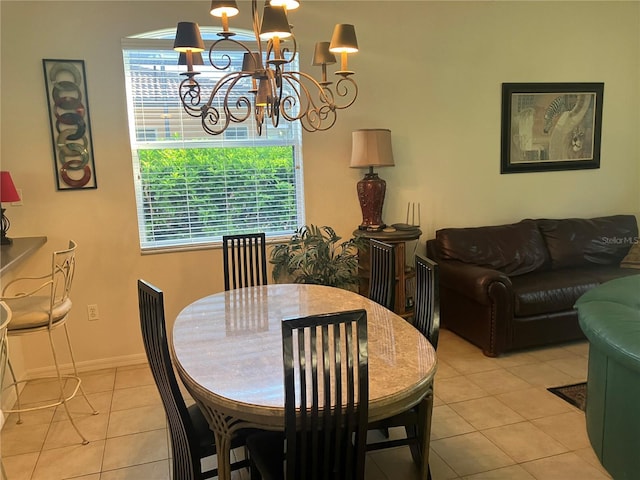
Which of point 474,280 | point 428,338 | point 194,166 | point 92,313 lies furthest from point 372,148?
point 92,313

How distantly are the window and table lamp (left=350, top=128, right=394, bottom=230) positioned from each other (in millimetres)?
488

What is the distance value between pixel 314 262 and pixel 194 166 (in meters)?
1.17

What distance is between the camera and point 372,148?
365cm

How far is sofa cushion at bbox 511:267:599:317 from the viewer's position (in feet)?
11.8

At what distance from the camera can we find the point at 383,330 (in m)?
2.13

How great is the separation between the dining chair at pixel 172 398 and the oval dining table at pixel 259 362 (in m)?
0.08

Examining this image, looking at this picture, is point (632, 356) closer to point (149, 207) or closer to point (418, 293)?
point (418, 293)

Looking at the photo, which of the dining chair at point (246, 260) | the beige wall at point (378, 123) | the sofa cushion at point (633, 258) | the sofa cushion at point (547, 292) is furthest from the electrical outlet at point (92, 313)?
the sofa cushion at point (633, 258)

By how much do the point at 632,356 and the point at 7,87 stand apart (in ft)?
12.5

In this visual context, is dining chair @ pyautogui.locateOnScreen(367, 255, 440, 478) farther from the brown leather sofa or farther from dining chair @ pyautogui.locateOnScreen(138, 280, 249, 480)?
the brown leather sofa

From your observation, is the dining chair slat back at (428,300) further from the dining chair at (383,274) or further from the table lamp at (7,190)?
the table lamp at (7,190)

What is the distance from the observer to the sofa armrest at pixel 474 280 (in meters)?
3.53

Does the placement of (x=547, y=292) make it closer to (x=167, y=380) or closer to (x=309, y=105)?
(x=309, y=105)

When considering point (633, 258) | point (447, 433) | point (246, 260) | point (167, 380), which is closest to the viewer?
point (167, 380)
